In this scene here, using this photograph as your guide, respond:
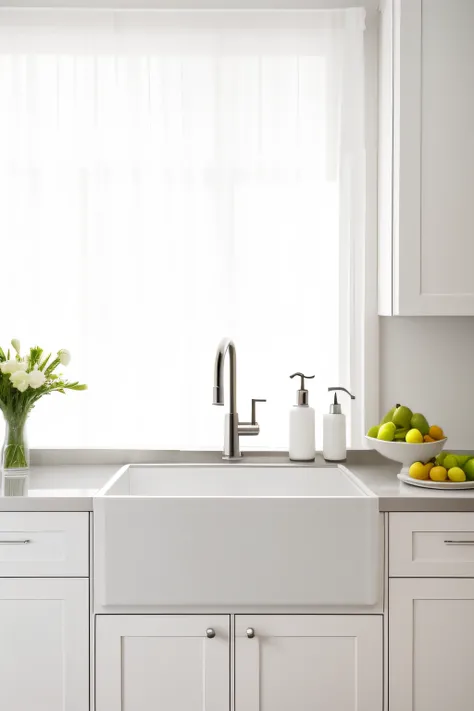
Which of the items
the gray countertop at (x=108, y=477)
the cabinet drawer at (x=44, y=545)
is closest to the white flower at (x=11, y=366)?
the gray countertop at (x=108, y=477)

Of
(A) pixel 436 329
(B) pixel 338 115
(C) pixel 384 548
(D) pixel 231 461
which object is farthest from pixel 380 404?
(B) pixel 338 115

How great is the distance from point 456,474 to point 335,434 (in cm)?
47

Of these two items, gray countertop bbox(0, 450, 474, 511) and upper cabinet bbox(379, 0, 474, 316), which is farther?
upper cabinet bbox(379, 0, 474, 316)

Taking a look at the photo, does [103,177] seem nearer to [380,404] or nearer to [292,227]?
[292,227]

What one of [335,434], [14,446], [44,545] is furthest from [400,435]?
[14,446]

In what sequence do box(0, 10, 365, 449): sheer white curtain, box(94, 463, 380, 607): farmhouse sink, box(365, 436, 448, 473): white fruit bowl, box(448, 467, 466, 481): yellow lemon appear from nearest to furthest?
1. box(94, 463, 380, 607): farmhouse sink
2. box(448, 467, 466, 481): yellow lemon
3. box(365, 436, 448, 473): white fruit bowl
4. box(0, 10, 365, 449): sheer white curtain

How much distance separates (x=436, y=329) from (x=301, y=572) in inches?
40.9

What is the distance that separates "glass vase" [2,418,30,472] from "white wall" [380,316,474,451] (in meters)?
1.16

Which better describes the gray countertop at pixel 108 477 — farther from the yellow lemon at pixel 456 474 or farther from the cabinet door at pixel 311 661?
the cabinet door at pixel 311 661

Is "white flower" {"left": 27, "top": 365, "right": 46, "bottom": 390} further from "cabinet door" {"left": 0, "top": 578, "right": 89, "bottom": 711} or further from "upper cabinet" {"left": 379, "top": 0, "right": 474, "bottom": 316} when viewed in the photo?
"upper cabinet" {"left": 379, "top": 0, "right": 474, "bottom": 316}

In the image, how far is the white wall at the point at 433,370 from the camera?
2.53 meters

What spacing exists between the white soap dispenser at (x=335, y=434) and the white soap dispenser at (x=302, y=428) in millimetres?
41

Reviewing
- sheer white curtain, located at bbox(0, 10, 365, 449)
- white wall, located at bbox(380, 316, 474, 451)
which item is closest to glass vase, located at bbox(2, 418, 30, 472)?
sheer white curtain, located at bbox(0, 10, 365, 449)

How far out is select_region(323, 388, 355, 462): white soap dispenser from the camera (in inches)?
93.7
